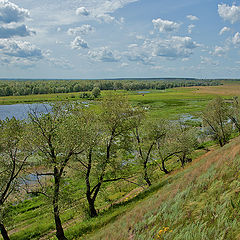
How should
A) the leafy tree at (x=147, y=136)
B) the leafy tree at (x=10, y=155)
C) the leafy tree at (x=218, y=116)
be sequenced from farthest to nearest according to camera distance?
1. the leafy tree at (x=218, y=116)
2. the leafy tree at (x=147, y=136)
3. the leafy tree at (x=10, y=155)

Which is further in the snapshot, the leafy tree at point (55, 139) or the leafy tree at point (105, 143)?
the leafy tree at point (105, 143)

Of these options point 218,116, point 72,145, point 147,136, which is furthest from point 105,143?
point 218,116

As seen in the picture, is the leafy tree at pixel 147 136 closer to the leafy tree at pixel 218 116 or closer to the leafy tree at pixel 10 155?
the leafy tree at pixel 10 155

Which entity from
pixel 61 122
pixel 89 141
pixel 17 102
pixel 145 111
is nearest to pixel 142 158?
pixel 145 111

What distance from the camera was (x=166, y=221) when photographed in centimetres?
831

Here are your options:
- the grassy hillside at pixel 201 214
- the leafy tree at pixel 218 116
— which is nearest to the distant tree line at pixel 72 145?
the grassy hillside at pixel 201 214

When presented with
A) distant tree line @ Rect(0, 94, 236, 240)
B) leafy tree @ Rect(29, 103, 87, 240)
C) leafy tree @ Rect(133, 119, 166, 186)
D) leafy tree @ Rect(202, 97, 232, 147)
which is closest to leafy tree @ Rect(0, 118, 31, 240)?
distant tree line @ Rect(0, 94, 236, 240)

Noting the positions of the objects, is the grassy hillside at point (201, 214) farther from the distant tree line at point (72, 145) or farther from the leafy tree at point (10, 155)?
the leafy tree at point (10, 155)

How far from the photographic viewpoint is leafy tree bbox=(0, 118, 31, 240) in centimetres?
1636

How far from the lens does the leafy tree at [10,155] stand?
16.4m

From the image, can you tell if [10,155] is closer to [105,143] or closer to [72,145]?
[72,145]

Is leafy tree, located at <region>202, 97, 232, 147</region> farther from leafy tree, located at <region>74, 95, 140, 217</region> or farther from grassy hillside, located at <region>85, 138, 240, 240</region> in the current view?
grassy hillside, located at <region>85, 138, 240, 240</region>

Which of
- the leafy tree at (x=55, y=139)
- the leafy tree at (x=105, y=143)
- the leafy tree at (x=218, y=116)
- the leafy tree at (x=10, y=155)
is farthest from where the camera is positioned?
the leafy tree at (x=218, y=116)

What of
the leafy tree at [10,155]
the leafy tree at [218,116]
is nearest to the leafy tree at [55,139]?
the leafy tree at [10,155]
